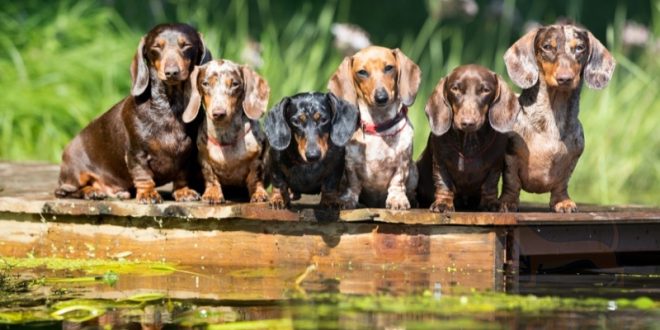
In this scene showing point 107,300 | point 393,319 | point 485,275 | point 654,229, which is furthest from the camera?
point 654,229

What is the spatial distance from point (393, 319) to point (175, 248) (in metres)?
1.91

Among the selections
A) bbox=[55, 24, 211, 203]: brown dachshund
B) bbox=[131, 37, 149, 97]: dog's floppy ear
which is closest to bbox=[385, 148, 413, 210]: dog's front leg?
bbox=[55, 24, 211, 203]: brown dachshund

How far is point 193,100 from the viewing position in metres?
7.65

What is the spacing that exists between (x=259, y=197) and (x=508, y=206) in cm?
133

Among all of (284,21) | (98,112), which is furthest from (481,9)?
(98,112)

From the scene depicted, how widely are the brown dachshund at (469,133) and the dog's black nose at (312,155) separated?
0.74 metres

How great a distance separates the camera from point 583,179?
11.1 metres

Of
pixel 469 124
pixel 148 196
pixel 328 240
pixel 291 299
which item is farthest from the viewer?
pixel 148 196

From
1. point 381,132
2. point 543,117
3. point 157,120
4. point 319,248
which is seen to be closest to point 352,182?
point 381,132

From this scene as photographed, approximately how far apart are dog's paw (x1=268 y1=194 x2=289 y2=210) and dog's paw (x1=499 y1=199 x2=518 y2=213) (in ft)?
3.75

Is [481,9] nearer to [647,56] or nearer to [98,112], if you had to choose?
[647,56]

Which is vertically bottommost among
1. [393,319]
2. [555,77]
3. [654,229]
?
[393,319]

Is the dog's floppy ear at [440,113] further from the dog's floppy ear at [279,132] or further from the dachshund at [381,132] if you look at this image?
the dog's floppy ear at [279,132]

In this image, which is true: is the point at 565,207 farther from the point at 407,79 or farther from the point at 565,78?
the point at 407,79
